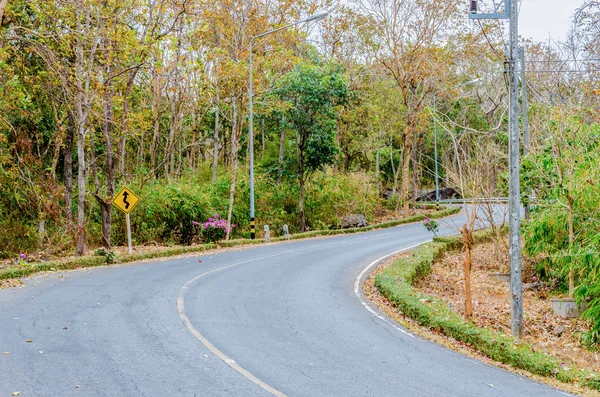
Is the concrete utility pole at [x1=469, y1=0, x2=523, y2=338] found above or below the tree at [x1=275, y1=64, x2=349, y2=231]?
below

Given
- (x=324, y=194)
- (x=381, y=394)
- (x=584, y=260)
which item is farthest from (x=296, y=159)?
(x=381, y=394)

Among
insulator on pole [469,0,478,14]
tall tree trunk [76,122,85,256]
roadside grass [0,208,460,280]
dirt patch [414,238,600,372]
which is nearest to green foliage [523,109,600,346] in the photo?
dirt patch [414,238,600,372]

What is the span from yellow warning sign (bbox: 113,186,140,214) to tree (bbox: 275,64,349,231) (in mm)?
12732

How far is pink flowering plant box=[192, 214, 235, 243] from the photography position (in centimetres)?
2586

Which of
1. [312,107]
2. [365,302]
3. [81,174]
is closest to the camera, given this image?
[365,302]

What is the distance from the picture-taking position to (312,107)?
32.1m

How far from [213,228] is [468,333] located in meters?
17.4

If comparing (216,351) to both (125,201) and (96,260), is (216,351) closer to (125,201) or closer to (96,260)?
(96,260)

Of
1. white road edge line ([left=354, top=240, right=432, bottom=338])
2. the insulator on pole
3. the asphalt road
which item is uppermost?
the insulator on pole

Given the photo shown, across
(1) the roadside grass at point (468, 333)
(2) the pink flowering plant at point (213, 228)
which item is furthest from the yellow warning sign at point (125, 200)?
(1) the roadside grass at point (468, 333)

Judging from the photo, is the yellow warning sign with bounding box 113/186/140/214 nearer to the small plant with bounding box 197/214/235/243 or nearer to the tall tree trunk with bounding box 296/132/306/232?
the small plant with bounding box 197/214/235/243

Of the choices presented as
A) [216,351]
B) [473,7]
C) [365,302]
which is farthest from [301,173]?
[216,351]

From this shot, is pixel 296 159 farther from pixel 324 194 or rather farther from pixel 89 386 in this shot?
pixel 89 386

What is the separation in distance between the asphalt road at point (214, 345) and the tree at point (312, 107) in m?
18.1
